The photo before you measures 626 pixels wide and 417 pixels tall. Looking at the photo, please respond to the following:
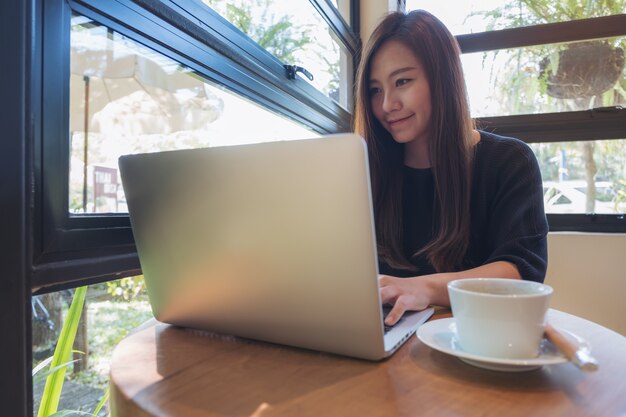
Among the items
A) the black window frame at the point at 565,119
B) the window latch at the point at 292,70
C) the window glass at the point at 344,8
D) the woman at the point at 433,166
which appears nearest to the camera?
the woman at the point at 433,166

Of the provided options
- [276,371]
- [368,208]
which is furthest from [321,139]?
[276,371]

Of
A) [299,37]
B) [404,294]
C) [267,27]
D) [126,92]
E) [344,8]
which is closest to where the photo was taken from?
[404,294]

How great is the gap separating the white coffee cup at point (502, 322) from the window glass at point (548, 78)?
1.73 metres

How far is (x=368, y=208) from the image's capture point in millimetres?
383

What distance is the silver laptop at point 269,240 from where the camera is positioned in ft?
1.30

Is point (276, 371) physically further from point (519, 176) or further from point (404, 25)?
point (404, 25)

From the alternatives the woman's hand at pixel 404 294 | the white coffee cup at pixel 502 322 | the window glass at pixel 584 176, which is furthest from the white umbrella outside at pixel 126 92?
the window glass at pixel 584 176

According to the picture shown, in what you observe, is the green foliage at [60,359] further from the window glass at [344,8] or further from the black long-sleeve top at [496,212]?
the window glass at [344,8]

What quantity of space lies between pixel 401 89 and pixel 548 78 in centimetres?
140

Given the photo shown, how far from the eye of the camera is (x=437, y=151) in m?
1.07

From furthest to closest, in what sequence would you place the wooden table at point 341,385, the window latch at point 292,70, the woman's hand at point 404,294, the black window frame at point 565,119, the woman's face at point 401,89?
the black window frame at point 565,119
the window latch at point 292,70
the woman's face at point 401,89
the woman's hand at point 404,294
the wooden table at point 341,385

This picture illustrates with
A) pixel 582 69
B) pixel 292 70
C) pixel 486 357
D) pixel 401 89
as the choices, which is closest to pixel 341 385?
pixel 486 357

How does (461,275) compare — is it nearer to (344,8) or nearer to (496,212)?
(496,212)

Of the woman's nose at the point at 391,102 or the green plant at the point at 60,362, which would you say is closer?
the green plant at the point at 60,362
